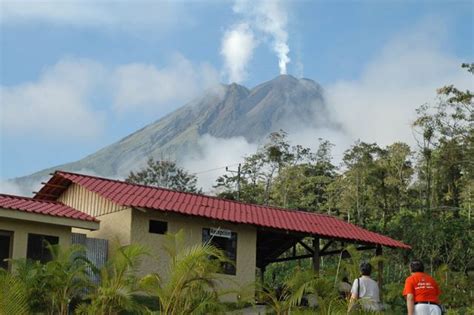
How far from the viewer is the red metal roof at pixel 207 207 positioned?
66.5ft

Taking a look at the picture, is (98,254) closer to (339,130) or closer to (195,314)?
(195,314)

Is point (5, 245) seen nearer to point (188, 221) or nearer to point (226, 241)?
point (188, 221)

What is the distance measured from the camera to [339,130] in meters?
198

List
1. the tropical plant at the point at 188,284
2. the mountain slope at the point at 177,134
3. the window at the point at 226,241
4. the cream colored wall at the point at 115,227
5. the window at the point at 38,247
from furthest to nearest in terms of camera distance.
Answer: the mountain slope at the point at 177,134 < the window at the point at 226,241 < the cream colored wall at the point at 115,227 < the window at the point at 38,247 < the tropical plant at the point at 188,284

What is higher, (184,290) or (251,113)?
(251,113)

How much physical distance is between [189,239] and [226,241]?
1.25 meters

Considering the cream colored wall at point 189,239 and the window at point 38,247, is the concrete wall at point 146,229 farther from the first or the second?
the window at point 38,247

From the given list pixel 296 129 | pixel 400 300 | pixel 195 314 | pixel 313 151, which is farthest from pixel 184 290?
pixel 296 129

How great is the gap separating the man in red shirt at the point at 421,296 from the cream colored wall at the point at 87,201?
11.8m

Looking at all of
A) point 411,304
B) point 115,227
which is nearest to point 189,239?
point 115,227

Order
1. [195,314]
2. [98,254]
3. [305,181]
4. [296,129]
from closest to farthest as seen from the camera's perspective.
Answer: [195,314]
[98,254]
[305,181]
[296,129]

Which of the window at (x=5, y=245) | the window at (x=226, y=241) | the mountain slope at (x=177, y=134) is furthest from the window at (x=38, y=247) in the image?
the mountain slope at (x=177, y=134)

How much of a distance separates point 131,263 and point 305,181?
126 ft

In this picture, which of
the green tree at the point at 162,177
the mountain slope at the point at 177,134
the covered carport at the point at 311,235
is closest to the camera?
the covered carport at the point at 311,235
